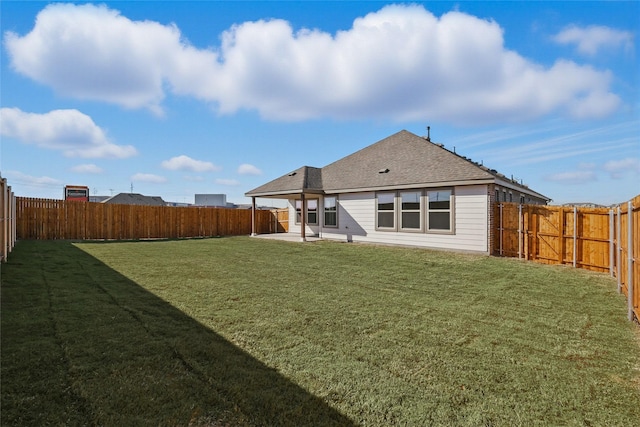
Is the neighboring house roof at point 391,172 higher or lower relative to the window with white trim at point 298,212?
higher

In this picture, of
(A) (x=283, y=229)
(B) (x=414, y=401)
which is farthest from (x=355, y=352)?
(A) (x=283, y=229)

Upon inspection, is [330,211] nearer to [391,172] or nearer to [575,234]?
[391,172]

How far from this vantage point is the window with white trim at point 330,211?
16405 mm

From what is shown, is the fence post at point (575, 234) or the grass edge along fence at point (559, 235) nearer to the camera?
the grass edge along fence at point (559, 235)

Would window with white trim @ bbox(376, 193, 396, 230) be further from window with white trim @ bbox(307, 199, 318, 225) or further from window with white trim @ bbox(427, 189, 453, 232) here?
window with white trim @ bbox(307, 199, 318, 225)

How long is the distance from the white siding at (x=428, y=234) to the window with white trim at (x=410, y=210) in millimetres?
357

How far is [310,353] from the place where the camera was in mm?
3236

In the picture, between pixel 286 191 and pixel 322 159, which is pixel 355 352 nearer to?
pixel 286 191

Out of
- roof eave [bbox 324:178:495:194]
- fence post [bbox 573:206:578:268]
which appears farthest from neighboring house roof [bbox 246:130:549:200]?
fence post [bbox 573:206:578:268]

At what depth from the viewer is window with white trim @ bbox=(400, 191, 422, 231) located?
12859 mm

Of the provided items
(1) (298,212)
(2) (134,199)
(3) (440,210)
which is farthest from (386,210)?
(2) (134,199)

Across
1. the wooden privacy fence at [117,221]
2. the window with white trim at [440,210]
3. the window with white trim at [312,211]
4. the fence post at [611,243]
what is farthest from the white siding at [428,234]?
the wooden privacy fence at [117,221]

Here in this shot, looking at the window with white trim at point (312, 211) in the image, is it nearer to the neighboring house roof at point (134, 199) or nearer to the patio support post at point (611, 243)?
the patio support post at point (611, 243)

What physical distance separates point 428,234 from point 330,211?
19.3 feet
